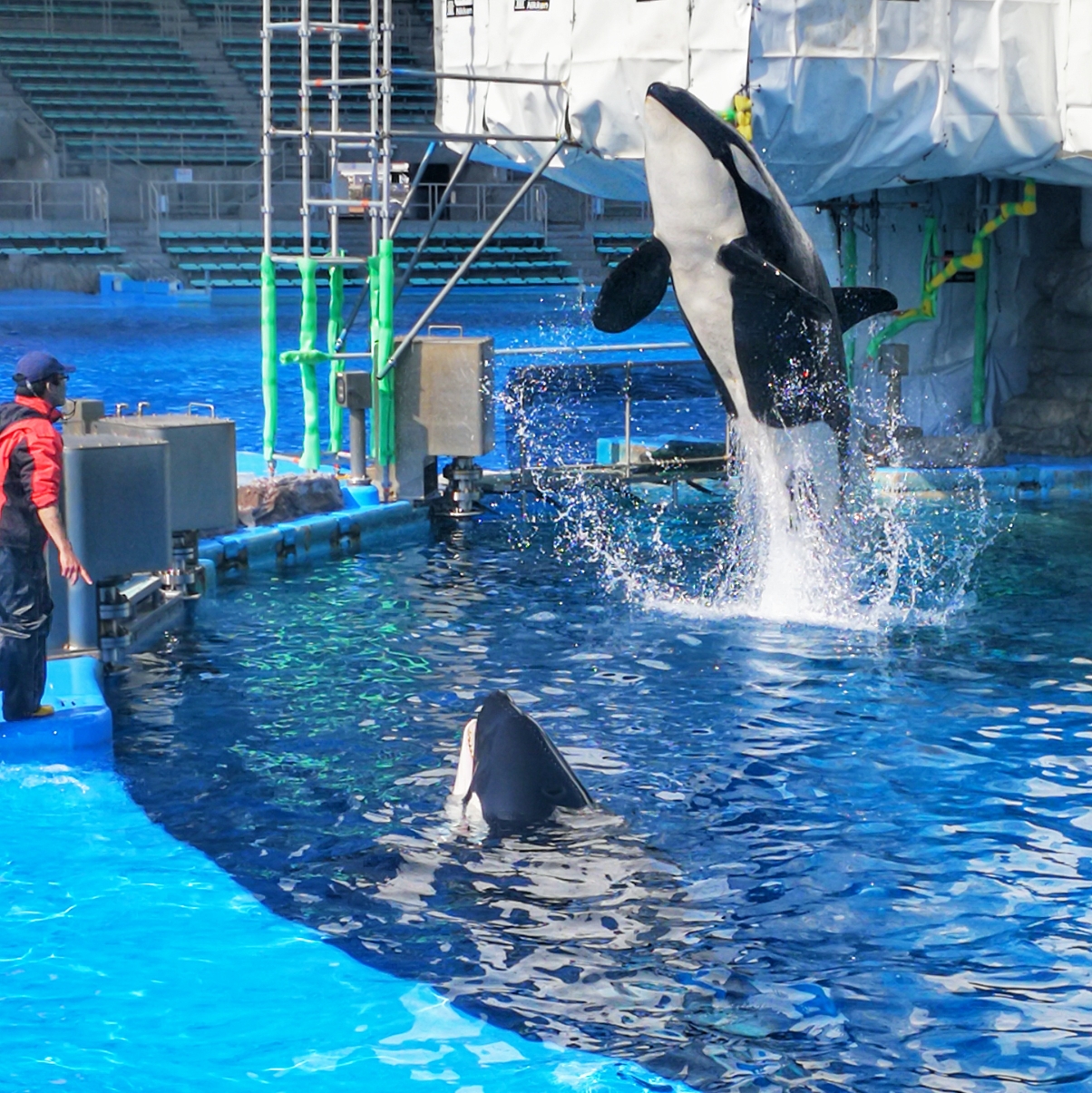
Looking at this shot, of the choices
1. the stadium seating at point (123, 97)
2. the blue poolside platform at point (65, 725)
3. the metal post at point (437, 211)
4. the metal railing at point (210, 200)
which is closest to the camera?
the blue poolside platform at point (65, 725)

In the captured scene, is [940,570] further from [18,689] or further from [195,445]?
[18,689]

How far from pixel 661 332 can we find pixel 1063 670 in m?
20.8

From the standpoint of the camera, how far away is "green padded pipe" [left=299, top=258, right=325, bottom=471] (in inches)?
428

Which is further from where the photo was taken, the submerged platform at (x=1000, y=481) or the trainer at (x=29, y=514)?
the submerged platform at (x=1000, y=481)

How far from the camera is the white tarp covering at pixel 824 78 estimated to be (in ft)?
34.4

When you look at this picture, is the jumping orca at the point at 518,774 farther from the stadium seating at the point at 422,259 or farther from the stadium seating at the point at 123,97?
the stadium seating at the point at 123,97

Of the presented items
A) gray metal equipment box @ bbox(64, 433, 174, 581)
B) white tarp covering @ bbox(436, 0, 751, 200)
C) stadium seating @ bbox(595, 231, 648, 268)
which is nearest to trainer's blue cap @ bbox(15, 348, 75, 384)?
gray metal equipment box @ bbox(64, 433, 174, 581)

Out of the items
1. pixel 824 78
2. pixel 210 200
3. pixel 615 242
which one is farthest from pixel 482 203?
pixel 824 78

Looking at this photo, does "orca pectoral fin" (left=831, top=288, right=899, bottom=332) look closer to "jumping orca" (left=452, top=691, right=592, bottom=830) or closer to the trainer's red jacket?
"jumping orca" (left=452, top=691, right=592, bottom=830)

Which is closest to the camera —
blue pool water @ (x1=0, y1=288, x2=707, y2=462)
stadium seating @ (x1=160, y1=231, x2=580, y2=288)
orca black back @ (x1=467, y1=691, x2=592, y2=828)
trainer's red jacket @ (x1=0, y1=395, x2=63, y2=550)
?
orca black back @ (x1=467, y1=691, x2=592, y2=828)

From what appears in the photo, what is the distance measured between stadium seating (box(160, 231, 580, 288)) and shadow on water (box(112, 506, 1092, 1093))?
75.4 ft

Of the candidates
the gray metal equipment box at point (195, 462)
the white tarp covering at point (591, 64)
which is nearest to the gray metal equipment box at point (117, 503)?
the gray metal equipment box at point (195, 462)

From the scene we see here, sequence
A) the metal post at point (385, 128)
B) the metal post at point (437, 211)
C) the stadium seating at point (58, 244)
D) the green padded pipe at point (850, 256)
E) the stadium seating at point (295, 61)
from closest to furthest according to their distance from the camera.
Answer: the metal post at point (385, 128) < the metal post at point (437, 211) < the green padded pipe at point (850, 256) < the stadium seating at point (58, 244) < the stadium seating at point (295, 61)

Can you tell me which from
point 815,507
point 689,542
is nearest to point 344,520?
point 689,542
